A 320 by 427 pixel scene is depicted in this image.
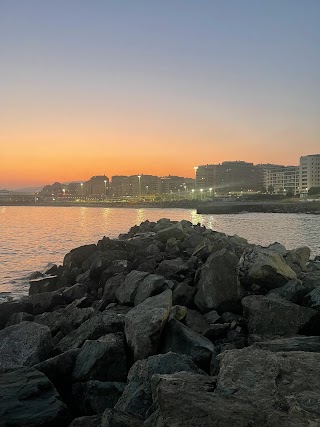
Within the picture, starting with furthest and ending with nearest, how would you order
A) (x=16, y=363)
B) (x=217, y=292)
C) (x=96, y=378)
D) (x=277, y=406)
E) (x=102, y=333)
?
(x=217, y=292) < (x=102, y=333) < (x=16, y=363) < (x=96, y=378) < (x=277, y=406)

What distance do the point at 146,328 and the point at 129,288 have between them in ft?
10.2

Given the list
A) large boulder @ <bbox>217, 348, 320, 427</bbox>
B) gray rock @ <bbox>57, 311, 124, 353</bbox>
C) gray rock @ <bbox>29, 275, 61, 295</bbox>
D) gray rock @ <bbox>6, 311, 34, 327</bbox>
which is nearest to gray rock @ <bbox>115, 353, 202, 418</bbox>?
large boulder @ <bbox>217, 348, 320, 427</bbox>

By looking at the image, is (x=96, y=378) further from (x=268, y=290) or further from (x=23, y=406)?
(x=268, y=290)

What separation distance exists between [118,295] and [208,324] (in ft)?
8.18

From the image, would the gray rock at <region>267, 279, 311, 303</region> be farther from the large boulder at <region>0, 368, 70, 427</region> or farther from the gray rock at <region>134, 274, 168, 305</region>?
the large boulder at <region>0, 368, 70, 427</region>

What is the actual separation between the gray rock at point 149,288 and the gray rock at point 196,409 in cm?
474

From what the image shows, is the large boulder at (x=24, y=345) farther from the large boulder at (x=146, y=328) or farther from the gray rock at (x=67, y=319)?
the gray rock at (x=67, y=319)

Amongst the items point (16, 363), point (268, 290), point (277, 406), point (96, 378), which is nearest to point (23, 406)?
point (96, 378)

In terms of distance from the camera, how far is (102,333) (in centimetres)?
661

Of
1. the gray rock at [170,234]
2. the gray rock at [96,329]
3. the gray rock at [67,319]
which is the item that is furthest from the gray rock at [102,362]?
the gray rock at [170,234]

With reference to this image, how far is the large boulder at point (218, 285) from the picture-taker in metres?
8.03

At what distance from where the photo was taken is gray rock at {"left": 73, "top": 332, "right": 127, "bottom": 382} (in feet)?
17.7

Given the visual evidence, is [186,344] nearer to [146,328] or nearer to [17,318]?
[146,328]

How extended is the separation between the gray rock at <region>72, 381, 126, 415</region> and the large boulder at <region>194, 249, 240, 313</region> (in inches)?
132
